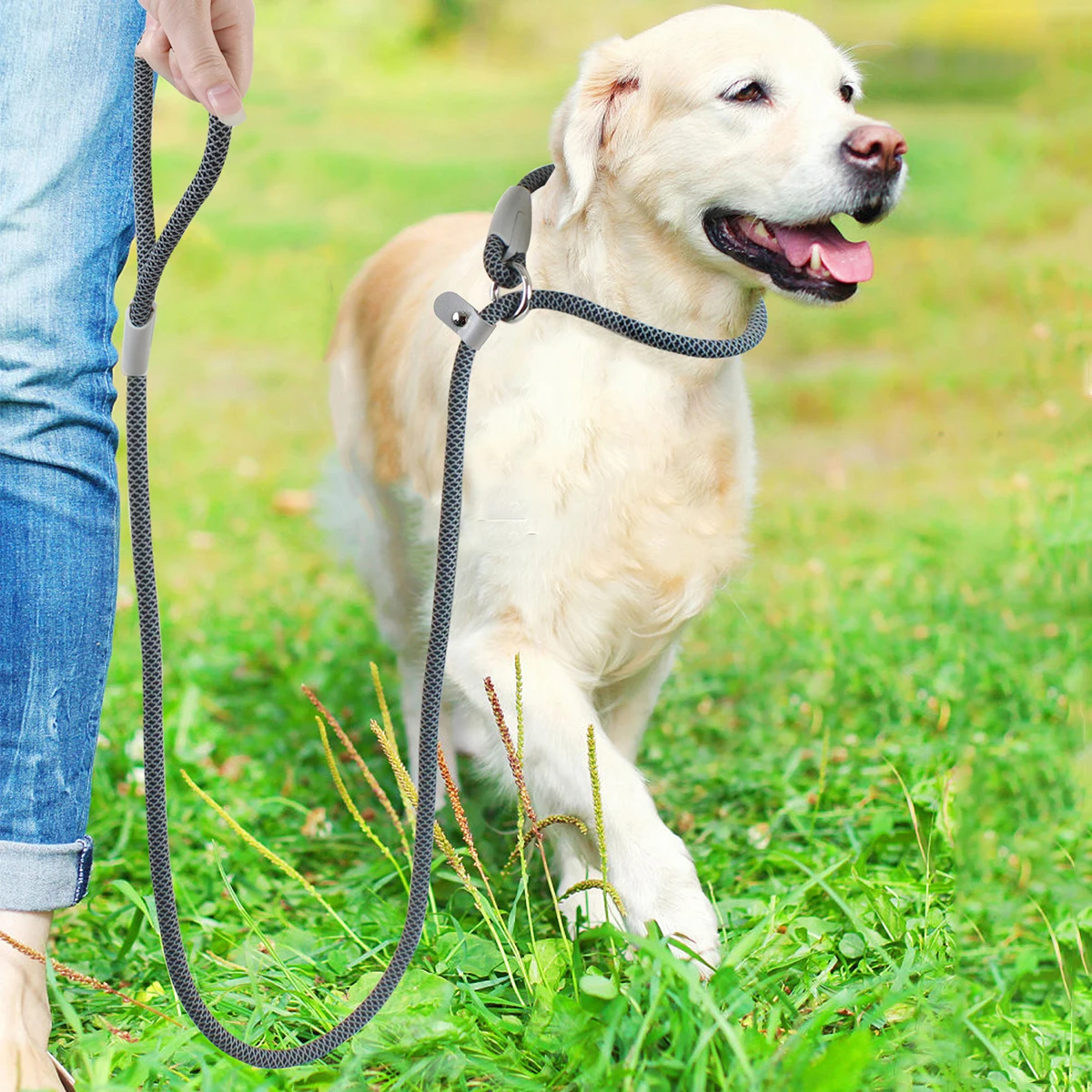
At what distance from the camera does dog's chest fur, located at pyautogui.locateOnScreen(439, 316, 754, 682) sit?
6.73ft

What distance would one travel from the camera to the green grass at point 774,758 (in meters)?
1.71

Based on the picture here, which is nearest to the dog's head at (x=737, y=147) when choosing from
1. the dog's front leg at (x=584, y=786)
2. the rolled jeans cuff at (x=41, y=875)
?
the dog's front leg at (x=584, y=786)

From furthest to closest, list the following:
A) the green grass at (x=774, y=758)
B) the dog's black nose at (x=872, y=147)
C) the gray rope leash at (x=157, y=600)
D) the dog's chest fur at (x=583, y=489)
A: 1. the dog's chest fur at (x=583, y=489)
2. the dog's black nose at (x=872, y=147)
3. the green grass at (x=774, y=758)
4. the gray rope leash at (x=157, y=600)

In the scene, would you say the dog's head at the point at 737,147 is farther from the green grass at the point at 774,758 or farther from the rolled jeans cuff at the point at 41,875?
the rolled jeans cuff at the point at 41,875

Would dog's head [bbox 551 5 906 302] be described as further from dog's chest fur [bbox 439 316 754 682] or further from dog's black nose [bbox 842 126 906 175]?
dog's chest fur [bbox 439 316 754 682]

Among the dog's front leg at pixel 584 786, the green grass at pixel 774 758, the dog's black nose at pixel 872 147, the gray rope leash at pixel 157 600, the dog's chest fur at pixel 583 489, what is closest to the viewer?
the gray rope leash at pixel 157 600

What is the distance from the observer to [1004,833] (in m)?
2.51

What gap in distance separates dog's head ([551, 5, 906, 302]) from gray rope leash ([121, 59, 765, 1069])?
1.45 feet

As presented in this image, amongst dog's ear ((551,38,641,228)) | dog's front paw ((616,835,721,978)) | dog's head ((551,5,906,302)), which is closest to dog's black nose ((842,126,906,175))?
dog's head ((551,5,906,302))

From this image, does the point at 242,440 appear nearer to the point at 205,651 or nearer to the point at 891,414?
the point at 205,651

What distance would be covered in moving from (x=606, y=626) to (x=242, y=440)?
157 inches

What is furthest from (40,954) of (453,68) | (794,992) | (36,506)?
(453,68)

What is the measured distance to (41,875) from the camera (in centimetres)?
175

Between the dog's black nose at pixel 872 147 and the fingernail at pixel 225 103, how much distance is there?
0.87 m
